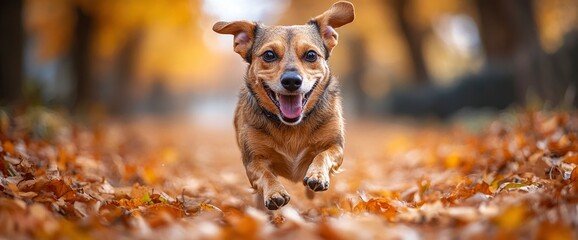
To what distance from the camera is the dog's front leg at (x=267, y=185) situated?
13.1ft

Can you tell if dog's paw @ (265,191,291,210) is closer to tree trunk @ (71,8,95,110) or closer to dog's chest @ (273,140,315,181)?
dog's chest @ (273,140,315,181)

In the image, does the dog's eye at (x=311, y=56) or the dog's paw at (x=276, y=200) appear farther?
the dog's eye at (x=311, y=56)

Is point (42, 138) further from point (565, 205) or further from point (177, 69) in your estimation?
point (177, 69)

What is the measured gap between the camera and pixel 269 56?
4.75m

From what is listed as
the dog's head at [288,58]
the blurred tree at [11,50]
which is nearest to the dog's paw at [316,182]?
the dog's head at [288,58]

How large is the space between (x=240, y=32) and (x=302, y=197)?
2.04m

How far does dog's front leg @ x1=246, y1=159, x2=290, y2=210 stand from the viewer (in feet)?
13.1

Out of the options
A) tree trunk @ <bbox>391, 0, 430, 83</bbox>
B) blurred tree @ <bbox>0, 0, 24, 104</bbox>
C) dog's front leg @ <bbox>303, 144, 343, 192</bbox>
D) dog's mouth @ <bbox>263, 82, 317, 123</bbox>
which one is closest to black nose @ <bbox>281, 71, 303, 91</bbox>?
dog's mouth @ <bbox>263, 82, 317, 123</bbox>

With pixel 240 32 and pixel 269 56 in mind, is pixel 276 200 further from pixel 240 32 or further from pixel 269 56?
pixel 240 32

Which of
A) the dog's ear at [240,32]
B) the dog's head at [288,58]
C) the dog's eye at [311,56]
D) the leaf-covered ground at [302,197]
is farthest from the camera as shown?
the dog's ear at [240,32]

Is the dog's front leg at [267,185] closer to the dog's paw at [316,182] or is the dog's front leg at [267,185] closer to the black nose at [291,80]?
the dog's paw at [316,182]

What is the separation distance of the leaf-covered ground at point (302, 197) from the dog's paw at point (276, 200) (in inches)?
3.9

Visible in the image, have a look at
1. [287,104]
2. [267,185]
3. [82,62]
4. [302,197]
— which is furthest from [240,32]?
[82,62]

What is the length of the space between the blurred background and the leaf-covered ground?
151 cm
